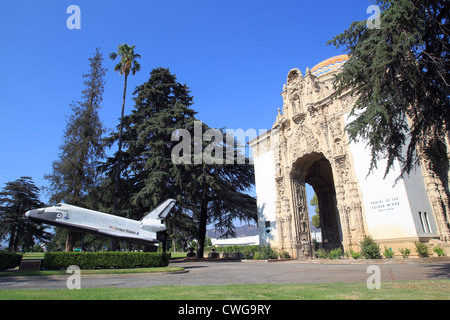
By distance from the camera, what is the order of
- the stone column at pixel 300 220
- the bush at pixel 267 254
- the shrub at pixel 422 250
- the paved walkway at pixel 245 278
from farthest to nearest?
the stone column at pixel 300 220 < the bush at pixel 267 254 < the shrub at pixel 422 250 < the paved walkway at pixel 245 278

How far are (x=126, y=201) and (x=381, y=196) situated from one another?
23.4 m

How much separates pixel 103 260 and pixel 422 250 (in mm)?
20358

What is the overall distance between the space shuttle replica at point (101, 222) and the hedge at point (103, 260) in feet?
10.00

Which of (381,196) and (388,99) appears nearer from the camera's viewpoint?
(388,99)

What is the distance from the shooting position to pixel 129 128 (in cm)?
2992

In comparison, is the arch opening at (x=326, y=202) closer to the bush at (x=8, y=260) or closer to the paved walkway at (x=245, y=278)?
the paved walkway at (x=245, y=278)

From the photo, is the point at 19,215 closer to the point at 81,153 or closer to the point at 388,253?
the point at 81,153

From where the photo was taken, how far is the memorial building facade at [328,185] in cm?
1942

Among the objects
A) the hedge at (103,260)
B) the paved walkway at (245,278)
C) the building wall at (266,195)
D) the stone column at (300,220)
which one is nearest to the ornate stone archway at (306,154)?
the stone column at (300,220)

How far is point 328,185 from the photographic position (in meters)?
36.4
